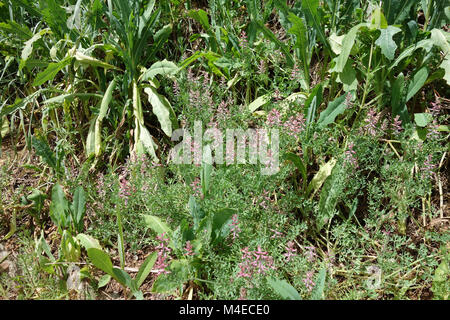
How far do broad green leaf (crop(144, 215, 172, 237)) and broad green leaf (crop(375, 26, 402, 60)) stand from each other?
1.46 metres

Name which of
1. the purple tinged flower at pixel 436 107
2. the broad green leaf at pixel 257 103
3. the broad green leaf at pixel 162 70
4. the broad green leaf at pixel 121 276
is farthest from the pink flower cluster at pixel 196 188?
the purple tinged flower at pixel 436 107

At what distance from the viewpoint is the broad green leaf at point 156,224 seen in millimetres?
2369

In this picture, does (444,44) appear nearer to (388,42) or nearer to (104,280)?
(388,42)

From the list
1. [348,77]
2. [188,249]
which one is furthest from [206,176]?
[348,77]

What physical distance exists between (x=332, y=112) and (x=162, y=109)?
104 cm

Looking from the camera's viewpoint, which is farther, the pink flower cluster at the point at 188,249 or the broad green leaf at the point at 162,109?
the broad green leaf at the point at 162,109

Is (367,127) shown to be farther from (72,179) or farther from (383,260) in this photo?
(72,179)

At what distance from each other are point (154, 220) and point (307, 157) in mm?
918

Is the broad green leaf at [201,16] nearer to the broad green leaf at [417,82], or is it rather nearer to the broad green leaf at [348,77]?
the broad green leaf at [348,77]

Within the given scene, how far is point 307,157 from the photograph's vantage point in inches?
105

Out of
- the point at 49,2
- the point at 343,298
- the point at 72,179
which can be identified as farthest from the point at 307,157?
the point at 49,2

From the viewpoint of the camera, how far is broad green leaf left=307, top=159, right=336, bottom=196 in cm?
262

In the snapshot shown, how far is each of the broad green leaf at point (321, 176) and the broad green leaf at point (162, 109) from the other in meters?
0.91

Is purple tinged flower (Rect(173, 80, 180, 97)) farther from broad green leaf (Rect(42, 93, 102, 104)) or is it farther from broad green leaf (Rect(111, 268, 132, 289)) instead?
broad green leaf (Rect(111, 268, 132, 289))
